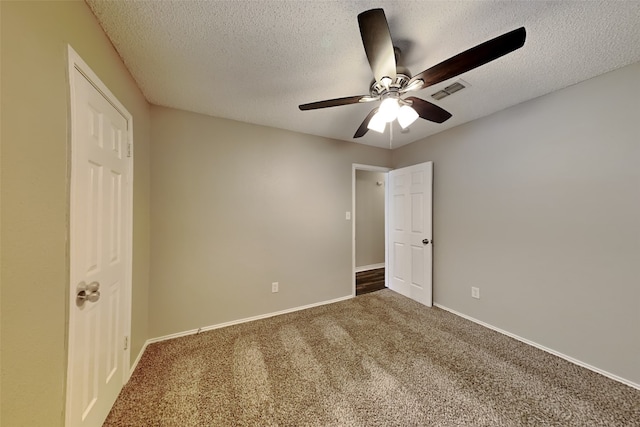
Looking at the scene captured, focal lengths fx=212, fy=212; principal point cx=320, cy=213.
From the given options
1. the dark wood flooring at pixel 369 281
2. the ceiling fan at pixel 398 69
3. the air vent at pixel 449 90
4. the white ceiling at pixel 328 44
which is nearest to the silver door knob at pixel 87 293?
the white ceiling at pixel 328 44

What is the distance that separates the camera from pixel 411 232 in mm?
3203

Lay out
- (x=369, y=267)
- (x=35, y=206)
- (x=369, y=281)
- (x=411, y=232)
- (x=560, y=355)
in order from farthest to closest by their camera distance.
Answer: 1. (x=369, y=267)
2. (x=369, y=281)
3. (x=411, y=232)
4. (x=560, y=355)
5. (x=35, y=206)

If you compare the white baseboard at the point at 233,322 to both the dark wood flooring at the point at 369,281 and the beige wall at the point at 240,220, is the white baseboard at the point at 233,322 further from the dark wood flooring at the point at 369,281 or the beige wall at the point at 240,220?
the dark wood flooring at the point at 369,281

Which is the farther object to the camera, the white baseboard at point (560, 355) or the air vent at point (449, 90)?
the air vent at point (449, 90)

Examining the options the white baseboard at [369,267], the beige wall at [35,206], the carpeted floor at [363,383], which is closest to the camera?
the beige wall at [35,206]

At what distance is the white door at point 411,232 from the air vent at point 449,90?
1.05m

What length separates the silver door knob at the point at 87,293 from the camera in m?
1.03

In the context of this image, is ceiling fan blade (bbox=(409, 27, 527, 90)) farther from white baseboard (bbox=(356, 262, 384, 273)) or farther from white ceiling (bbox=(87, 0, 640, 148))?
white baseboard (bbox=(356, 262, 384, 273))

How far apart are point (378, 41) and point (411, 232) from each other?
266 centimetres

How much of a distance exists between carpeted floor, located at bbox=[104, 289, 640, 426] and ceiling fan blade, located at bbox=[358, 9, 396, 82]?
6.98 feet

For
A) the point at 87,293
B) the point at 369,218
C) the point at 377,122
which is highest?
the point at 377,122

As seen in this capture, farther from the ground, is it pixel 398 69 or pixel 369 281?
pixel 398 69

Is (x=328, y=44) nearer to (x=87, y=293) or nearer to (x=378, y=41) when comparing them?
(x=378, y=41)

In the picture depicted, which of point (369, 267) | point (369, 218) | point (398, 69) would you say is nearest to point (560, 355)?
point (398, 69)
